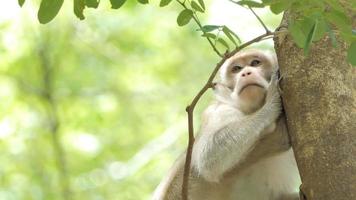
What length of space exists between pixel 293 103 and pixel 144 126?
38.9 ft

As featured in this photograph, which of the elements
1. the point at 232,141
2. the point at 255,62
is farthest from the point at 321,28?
the point at 255,62

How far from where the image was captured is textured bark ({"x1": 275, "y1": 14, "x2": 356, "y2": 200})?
375 cm

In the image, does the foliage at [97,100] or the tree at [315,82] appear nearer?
the tree at [315,82]

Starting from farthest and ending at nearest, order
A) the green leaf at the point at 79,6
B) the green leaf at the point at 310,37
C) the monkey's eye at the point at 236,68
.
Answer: the monkey's eye at the point at 236,68 < the green leaf at the point at 79,6 < the green leaf at the point at 310,37

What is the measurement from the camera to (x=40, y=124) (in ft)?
40.9

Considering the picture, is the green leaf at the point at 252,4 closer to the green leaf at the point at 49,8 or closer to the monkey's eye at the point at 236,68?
the green leaf at the point at 49,8

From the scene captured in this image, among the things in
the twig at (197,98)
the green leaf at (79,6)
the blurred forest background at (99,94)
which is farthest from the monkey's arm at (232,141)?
the blurred forest background at (99,94)

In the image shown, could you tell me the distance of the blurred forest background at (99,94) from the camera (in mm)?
11836

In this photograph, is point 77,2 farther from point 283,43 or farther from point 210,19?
point 210,19

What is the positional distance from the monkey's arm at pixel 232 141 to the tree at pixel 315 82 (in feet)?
4.38

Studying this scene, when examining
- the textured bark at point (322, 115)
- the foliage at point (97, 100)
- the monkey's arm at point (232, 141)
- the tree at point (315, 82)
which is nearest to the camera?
the tree at point (315, 82)

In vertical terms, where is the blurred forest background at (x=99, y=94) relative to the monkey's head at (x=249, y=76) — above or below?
below

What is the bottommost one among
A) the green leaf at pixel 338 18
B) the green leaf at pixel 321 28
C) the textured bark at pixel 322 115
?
the textured bark at pixel 322 115

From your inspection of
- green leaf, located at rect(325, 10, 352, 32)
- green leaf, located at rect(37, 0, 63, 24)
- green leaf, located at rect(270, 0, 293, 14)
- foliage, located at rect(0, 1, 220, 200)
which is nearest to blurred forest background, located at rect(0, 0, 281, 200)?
foliage, located at rect(0, 1, 220, 200)
